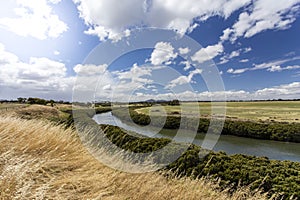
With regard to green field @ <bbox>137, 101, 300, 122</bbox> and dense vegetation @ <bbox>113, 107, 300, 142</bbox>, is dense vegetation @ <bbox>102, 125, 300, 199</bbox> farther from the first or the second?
dense vegetation @ <bbox>113, 107, 300, 142</bbox>

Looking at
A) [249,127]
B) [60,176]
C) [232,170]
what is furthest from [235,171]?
[249,127]

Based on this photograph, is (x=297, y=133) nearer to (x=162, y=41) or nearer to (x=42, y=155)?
(x=162, y=41)

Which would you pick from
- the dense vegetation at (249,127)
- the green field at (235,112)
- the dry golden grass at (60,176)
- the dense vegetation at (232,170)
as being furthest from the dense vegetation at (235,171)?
the dense vegetation at (249,127)

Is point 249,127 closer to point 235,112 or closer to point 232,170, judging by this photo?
point 232,170

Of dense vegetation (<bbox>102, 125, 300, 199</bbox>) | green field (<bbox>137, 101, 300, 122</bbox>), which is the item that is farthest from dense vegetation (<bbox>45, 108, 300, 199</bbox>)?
green field (<bbox>137, 101, 300, 122</bbox>)

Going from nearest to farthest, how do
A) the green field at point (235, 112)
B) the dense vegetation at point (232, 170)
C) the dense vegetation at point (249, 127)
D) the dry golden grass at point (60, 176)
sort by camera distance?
the dry golden grass at point (60, 176) → the dense vegetation at point (232, 170) → the dense vegetation at point (249, 127) → the green field at point (235, 112)

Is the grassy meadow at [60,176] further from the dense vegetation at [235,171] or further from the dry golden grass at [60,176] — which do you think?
the dense vegetation at [235,171]

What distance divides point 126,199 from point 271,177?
9136mm

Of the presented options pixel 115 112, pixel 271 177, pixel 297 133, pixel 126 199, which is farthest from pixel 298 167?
pixel 115 112

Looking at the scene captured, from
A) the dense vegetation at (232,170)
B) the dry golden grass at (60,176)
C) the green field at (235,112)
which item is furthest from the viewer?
the green field at (235,112)

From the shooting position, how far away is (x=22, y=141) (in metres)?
3.59

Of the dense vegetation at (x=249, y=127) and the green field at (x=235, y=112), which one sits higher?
the green field at (x=235, y=112)

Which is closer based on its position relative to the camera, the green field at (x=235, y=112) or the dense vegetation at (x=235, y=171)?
the dense vegetation at (x=235, y=171)

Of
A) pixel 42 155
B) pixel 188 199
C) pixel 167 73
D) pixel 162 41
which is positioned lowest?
pixel 188 199
